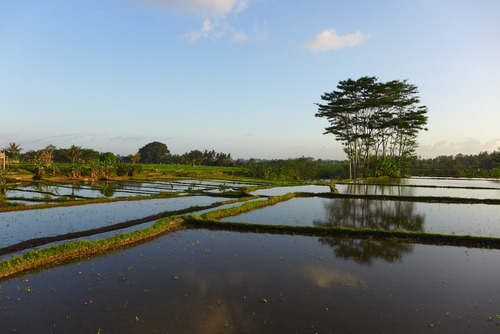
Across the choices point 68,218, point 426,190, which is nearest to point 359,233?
point 68,218

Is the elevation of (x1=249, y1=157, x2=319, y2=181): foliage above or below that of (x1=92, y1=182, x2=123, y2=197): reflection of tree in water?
above

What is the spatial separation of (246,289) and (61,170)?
4837cm

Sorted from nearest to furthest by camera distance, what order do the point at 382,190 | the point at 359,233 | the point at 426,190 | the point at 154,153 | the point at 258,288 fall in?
the point at 258,288
the point at 359,233
the point at 382,190
the point at 426,190
the point at 154,153

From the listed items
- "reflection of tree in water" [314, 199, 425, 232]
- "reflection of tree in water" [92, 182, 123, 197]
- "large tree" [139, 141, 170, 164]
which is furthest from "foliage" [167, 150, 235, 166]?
"reflection of tree in water" [314, 199, 425, 232]

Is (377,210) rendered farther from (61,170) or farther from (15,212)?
(61,170)

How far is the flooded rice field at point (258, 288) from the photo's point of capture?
5.88 meters

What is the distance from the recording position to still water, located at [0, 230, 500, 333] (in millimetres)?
5844

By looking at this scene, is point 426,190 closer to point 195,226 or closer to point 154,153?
point 195,226

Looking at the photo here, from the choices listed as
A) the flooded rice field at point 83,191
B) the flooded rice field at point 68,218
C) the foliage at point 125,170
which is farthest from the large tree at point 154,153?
the flooded rice field at point 68,218

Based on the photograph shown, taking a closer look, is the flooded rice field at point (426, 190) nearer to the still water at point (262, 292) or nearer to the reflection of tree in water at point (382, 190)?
the reflection of tree in water at point (382, 190)

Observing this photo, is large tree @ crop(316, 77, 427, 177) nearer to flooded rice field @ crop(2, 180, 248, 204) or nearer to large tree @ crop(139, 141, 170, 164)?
flooded rice field @ crop(2, 180, 248, 204)

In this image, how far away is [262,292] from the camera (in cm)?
721

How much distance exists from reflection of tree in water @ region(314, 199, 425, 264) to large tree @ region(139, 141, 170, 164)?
370 ft

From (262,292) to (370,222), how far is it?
9934 millimetres
